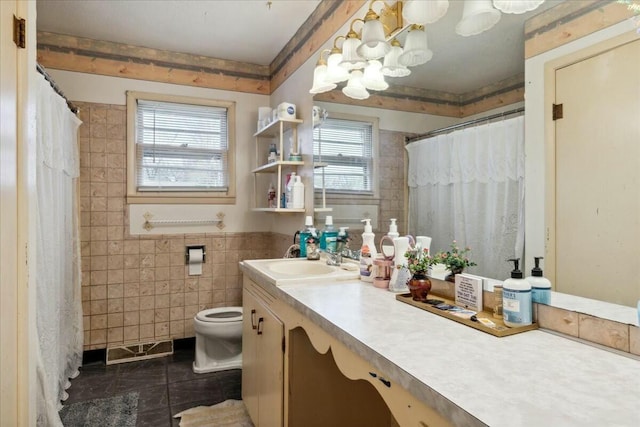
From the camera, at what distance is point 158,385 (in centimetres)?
253

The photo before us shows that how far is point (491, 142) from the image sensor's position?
1.30 m

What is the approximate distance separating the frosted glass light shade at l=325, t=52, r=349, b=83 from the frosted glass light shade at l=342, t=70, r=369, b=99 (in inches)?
1.4

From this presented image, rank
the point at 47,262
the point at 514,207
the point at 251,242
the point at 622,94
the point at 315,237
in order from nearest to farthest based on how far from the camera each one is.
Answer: the point at 622,94 → the point at 514,207 → the point at 47,262 → the point at 315,237 → the point at 251,242

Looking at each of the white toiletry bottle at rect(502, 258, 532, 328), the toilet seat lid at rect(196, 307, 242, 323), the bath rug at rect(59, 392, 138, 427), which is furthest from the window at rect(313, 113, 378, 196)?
the bath rug at rect(59, 392, 138, 427)

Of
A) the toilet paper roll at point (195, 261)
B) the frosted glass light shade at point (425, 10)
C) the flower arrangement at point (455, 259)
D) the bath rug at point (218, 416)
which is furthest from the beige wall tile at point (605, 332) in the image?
the toilet paper roll at point (195, 261)

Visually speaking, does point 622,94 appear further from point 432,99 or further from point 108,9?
point 108,9

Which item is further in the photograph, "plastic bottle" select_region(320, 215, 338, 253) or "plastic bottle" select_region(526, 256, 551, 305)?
"plastic bottle" select_region(320, 215, 338, 253)

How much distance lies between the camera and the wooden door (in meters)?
0.90

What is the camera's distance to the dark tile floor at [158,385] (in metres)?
2.23

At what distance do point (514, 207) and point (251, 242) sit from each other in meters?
2.52

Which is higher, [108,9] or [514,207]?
[108,9]

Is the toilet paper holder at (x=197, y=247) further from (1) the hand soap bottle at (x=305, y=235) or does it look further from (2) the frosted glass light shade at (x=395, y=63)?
(2) the frosted glass light shade at (x=395, y=63)

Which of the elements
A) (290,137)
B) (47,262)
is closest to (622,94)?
(290,137)

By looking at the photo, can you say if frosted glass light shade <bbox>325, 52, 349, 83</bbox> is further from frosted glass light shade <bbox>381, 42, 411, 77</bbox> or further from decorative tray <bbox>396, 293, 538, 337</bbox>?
decorative tray <bbox>396, 293, 538, 337</bbox>
